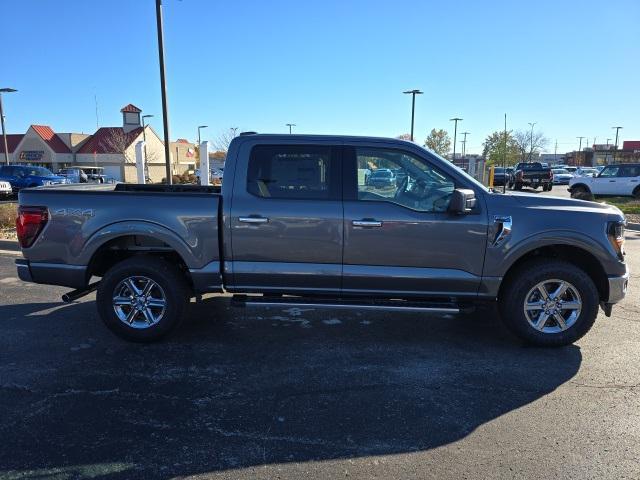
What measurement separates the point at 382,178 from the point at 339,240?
728 mm

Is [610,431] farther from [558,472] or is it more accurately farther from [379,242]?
[379,242]

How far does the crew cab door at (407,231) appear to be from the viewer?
4.46 metres

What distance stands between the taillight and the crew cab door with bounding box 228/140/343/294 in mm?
1805

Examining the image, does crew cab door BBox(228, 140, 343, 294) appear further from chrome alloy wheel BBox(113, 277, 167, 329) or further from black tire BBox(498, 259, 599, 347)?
black tire BBox(498, 259, 599, 347)

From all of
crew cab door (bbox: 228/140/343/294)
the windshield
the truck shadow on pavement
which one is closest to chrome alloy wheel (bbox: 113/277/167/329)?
the truck shadow on pavement

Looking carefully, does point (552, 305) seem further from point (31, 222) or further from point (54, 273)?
point (31, 222)

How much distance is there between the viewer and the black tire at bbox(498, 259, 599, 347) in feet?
14.8

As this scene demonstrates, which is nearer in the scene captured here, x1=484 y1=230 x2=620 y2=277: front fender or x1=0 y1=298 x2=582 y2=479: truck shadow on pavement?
x1=0 y1=298 x2=582 y2=479: truck shadow on pavement

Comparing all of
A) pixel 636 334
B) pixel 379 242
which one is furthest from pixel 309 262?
pixel 636 334

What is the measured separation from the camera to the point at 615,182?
65.3 feet

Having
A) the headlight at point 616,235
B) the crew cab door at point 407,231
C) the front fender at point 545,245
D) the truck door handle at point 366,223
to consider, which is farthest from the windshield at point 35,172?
the headlight at point 616,235

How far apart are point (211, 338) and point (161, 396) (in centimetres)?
125

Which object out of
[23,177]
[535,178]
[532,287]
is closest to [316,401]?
[532,287]

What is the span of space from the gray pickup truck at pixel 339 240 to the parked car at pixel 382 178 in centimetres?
3
